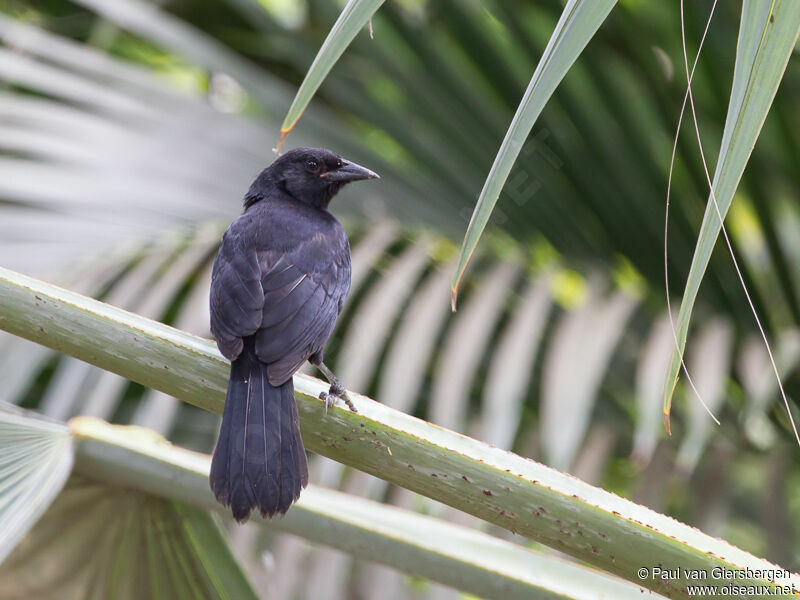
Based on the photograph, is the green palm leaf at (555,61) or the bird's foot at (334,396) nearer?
the green palm leaf at (555,61)

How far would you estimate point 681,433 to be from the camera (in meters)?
2.92

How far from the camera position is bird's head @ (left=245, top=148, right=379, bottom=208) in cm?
322

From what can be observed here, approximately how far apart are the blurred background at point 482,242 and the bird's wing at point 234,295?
0.85 feet

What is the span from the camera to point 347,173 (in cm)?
318

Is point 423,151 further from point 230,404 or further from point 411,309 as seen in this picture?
point 230,404

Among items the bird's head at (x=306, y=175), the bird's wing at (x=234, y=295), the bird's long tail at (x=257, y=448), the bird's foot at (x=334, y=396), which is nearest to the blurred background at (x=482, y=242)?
the bird's head at (x=306, y=175)

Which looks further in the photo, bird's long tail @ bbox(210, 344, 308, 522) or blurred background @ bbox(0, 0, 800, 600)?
blurred background @ bbox(0, 0, 800, 600)

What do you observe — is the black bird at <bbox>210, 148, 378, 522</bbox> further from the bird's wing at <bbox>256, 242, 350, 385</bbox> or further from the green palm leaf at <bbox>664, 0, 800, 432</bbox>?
the green palm leaf at <bbox>664, 0, 800, 432</bbox>

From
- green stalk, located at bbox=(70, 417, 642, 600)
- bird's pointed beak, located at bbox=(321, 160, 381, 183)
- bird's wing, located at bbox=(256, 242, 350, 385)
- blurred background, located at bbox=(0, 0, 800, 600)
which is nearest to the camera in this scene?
green stalk, located at bbox=(70, 417, 642, 600)

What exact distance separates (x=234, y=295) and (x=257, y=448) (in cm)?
65

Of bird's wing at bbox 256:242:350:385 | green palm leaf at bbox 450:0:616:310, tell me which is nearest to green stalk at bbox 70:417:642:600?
bird's wing at bbox 256:242:350:385

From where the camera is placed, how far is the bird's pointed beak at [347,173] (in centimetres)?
315

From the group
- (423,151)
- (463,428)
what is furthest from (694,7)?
(463,428)

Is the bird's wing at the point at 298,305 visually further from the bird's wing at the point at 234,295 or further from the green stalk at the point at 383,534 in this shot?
the green stalk at the point at 383,534
